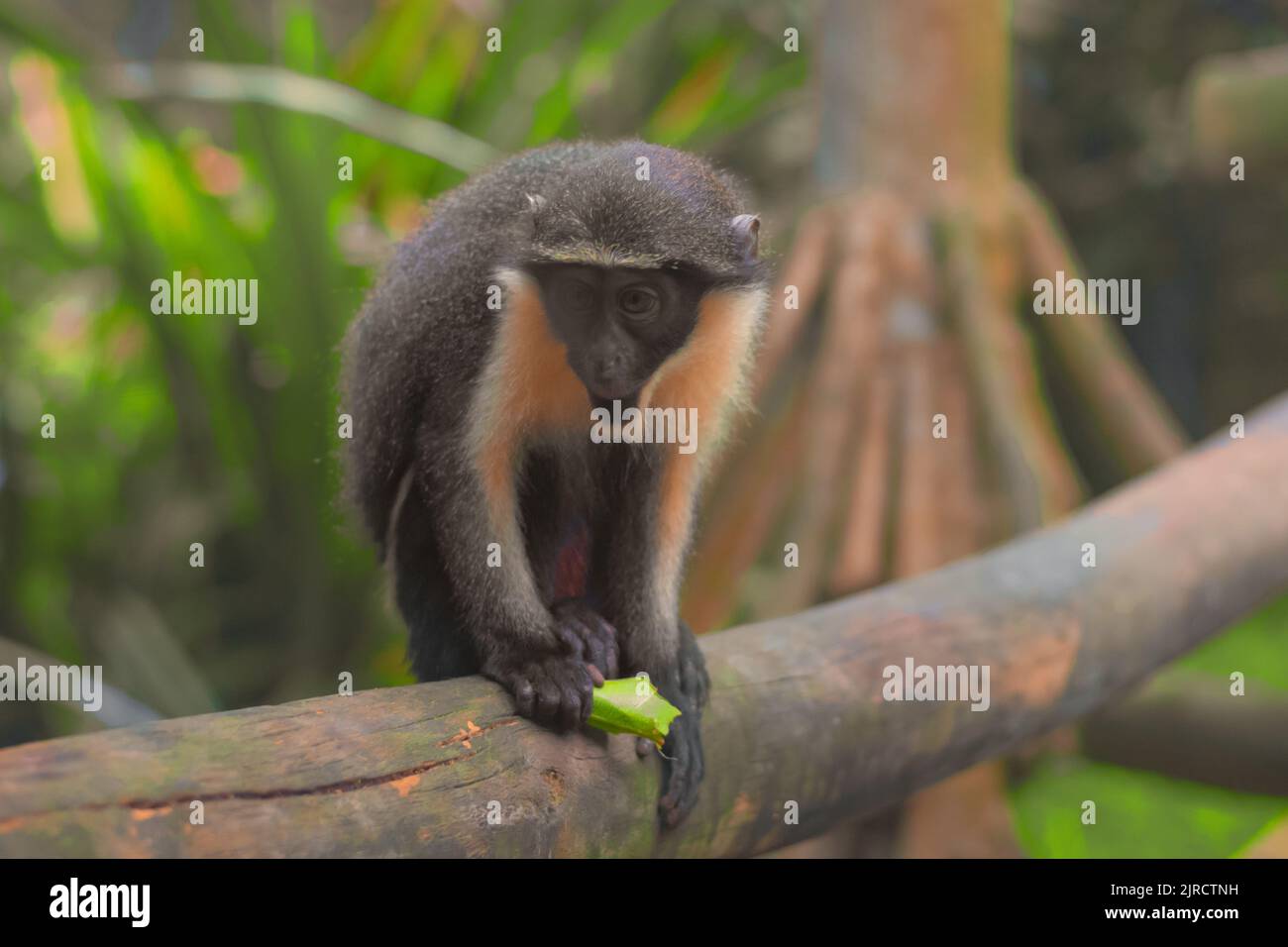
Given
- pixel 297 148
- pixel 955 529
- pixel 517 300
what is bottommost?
→ pixel 955 529

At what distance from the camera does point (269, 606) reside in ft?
21.5

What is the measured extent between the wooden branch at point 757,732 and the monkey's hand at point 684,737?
38 millimetres

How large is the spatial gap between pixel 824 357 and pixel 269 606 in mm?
3228

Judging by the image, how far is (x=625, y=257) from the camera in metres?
3.02

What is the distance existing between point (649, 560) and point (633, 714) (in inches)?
32.9

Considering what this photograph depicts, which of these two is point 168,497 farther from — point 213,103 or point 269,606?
point 213,103

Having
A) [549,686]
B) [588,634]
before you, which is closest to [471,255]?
[588,634]

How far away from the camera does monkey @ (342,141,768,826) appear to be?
302 centimetres

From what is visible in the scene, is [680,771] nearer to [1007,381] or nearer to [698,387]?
[698,387]

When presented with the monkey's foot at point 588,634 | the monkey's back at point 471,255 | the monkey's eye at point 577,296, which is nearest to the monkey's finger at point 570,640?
the monkey's foot at point 588,634

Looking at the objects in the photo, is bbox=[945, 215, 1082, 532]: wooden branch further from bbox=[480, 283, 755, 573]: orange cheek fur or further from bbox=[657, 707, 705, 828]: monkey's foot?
bbox=[657, 707, 705, 828]: monkey's foot

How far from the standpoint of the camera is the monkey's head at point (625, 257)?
3.02 metres

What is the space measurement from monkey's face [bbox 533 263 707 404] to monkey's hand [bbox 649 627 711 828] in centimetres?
70
